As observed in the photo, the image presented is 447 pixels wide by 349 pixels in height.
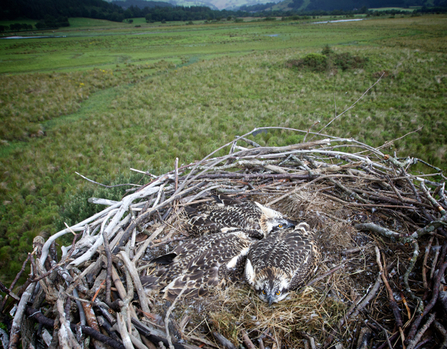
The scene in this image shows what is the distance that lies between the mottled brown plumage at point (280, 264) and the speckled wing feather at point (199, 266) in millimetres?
209

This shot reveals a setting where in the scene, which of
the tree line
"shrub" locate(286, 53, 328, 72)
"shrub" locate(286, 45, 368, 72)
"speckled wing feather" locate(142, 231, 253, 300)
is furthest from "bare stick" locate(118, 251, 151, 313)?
the tree line

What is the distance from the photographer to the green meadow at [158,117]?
20.6 ft

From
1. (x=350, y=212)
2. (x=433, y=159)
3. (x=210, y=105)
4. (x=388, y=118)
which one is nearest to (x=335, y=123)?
(x=388, y=118)

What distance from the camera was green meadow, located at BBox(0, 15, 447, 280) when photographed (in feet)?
20.6

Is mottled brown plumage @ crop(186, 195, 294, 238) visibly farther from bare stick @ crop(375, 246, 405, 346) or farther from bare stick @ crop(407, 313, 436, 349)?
bare stick @ crop(407, 313, 436, 349)

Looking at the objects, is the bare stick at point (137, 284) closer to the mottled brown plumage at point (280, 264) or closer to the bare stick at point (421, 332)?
the mottled brown plumage at point (280, 264)

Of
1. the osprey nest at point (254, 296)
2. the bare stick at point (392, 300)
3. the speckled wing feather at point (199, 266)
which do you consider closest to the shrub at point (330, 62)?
the osprey nest at point (254, 296)

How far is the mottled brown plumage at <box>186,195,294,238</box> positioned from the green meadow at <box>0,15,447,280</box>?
6.44 feet

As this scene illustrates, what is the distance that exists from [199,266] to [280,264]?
2.95 ft

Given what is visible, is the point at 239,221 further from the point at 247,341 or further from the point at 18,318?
the point at 18,318

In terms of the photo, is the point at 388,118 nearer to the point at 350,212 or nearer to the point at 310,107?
the point at 310,107

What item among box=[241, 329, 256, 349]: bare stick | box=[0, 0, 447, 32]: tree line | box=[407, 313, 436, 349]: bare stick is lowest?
box=[241, 329, 256, 349]: bare stick

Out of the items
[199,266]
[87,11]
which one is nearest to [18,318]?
[199,266]

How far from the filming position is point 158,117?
12391 millimetres
